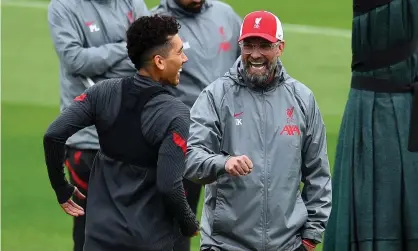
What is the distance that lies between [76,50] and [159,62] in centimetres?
191

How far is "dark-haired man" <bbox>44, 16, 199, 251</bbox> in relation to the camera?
576 centimetres

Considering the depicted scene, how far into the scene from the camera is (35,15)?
16.2 meters

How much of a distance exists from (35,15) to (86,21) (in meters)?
8.48

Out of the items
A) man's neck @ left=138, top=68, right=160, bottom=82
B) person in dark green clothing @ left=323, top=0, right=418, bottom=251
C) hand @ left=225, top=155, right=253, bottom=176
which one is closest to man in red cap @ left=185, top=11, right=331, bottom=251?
hand @ left=225, top=155, right=253, bottom=176

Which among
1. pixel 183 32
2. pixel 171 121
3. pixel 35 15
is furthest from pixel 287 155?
pixel 35 15

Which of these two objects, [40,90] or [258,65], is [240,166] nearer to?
[258,65]

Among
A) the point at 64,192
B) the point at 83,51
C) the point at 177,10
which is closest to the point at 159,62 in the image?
the point at 64,192

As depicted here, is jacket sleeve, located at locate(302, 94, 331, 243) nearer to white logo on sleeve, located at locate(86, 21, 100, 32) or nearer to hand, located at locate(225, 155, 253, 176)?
hand, located at locate(225, 155, 253, 176)

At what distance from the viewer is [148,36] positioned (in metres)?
5.89

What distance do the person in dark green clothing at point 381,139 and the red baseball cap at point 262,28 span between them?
726mm

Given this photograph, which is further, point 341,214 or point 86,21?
point 86,21

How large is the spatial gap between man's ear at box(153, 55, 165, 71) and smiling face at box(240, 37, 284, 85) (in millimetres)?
483

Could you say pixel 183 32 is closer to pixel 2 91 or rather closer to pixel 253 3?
pixel 2 91

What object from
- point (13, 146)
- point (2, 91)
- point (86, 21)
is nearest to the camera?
point (86, 21)
